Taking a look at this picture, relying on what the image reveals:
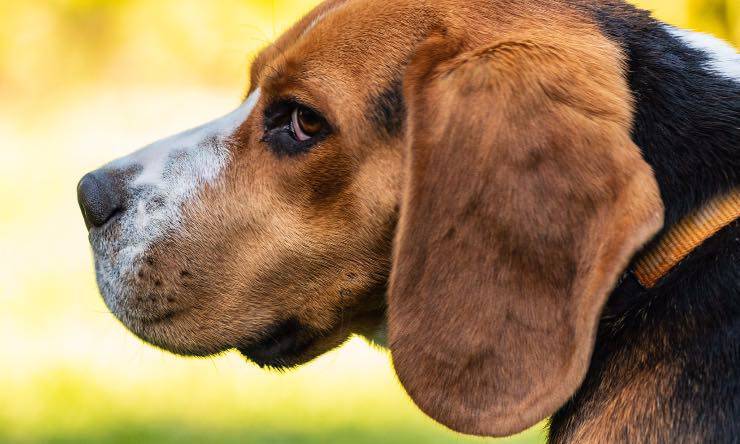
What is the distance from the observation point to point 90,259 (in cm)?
954

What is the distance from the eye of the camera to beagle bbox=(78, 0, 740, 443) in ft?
9.55

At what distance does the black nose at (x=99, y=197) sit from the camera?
150 inches

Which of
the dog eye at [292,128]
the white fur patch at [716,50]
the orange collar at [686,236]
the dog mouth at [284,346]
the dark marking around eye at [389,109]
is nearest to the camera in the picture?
the orange collar at [686,236]

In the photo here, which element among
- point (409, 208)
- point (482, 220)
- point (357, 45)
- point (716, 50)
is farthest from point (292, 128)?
point (716, 50)

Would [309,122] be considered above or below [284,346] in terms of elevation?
above

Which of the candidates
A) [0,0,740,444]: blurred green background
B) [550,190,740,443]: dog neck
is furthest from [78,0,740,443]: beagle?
[0,0,740,444]: blurred green background

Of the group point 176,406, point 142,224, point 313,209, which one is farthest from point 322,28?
point 176,406

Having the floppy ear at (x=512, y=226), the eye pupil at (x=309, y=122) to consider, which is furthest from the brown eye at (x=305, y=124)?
the floppy ear at (x=512, y=226)

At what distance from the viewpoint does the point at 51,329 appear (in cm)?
899

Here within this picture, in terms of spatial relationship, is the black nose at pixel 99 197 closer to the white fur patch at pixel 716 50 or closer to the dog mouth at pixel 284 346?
the dog mouth at pixel 284 346

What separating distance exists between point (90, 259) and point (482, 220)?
706 cm

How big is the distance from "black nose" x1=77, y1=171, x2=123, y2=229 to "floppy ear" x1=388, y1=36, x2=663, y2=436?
1.16m

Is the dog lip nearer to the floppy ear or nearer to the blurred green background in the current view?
the floppy ear

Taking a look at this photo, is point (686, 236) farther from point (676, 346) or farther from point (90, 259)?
point (90, 259)
